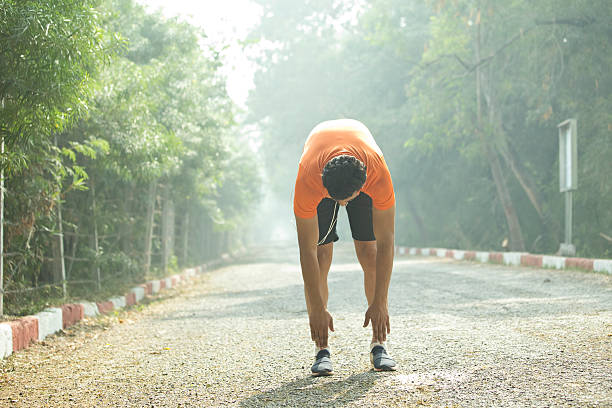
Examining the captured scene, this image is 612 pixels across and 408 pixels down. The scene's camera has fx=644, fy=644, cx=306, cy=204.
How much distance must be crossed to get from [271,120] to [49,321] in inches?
1281

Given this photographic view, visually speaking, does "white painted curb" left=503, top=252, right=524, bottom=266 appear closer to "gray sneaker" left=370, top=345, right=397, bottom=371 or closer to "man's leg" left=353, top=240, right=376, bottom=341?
"man's leg" left=353, top=240, right=376, bottom=341

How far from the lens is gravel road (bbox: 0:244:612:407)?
11.3 feet

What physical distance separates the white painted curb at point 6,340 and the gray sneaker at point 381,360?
118 inches

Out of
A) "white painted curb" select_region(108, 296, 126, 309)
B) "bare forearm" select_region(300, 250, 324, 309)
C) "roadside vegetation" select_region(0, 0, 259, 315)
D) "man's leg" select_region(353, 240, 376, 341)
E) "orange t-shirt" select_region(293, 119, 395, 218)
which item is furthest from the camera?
"white painted curb" select_region(108, 296, 126, 309)

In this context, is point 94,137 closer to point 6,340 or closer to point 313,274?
point 6,340

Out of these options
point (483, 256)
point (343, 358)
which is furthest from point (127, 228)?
point (483, 256)

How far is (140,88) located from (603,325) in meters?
5.60

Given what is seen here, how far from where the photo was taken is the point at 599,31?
14.8 meters

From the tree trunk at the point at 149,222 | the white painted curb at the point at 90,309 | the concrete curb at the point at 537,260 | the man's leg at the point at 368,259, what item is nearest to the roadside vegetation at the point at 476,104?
the concrete curb at the point at 537,260

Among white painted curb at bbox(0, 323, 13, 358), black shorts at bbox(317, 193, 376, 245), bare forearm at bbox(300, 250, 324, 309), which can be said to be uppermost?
black shorts at bbox(317, 193, 376, 245)

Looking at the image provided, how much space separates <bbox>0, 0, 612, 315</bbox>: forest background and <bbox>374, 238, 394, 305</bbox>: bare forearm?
251 centimetres

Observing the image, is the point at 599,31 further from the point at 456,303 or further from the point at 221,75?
the point at 456,303

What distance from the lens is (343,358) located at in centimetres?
452

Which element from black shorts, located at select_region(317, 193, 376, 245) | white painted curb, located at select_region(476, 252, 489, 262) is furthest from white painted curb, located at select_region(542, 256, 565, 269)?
black shorts, located at select_region(317, 193, 376, 245)
